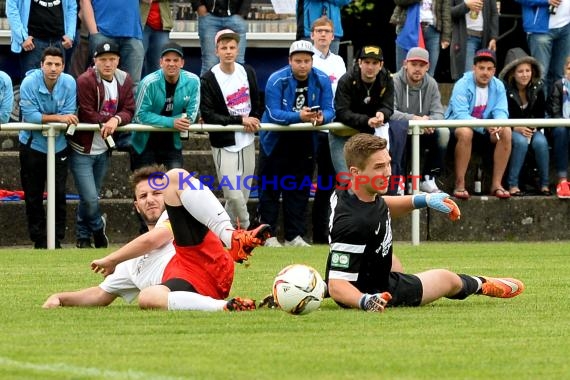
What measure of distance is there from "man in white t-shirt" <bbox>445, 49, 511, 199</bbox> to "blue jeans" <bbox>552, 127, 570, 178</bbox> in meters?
0.63

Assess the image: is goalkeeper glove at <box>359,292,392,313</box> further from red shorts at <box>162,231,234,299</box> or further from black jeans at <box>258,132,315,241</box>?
black jeans at <box>258,132,315,241</box>

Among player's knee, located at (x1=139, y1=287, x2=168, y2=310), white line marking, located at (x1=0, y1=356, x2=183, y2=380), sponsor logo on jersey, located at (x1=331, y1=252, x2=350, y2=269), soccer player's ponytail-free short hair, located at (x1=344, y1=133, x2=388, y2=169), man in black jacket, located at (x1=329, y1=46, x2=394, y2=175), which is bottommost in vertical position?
player's knee, located at (x1=139, y1=287, x2=168, y2=310)

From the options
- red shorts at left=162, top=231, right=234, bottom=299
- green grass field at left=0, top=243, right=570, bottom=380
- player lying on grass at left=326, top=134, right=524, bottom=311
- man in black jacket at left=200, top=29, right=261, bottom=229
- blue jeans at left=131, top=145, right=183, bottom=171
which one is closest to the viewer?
green grass field at left=0, top=243, right=570, bottom=380

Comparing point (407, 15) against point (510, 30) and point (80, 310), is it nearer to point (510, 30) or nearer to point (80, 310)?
point (510, 30)

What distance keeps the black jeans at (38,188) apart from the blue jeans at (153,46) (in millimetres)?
2367

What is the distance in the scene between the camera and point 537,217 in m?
17.0

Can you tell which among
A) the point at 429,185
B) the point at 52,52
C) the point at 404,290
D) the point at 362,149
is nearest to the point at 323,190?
the point at 429,185

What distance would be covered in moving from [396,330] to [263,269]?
15.8ft

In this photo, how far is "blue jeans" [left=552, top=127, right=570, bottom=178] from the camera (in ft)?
55.3

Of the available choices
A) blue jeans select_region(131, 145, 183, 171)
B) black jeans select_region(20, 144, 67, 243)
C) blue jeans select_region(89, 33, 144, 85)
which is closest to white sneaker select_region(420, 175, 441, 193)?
blue jeans select_region(131, 145, 183, 171)

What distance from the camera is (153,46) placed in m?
17.4

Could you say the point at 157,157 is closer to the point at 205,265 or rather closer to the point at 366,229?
the point at 205,265

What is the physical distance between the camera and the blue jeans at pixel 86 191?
15.4 metres

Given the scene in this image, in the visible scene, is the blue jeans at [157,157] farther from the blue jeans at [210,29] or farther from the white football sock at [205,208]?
the white football sock at [205,208]
